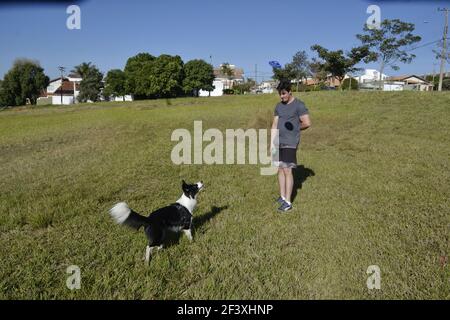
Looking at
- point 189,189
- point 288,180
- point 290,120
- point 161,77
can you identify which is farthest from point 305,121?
point 161,77

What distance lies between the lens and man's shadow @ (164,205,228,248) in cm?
406

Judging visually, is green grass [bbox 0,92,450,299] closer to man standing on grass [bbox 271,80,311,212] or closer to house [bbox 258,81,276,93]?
man standing on grass [bbox 271,80,311,212]

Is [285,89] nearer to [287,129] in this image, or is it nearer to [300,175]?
[287,129]

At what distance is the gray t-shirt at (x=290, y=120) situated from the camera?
193 inches

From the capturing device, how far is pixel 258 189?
6.41 m

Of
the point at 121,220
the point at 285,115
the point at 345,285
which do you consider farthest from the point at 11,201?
the point at 345,285

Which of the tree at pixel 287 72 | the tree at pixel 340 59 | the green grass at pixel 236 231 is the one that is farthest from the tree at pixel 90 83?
the green grass at pixel 236 231

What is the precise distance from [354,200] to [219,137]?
883 centimetres

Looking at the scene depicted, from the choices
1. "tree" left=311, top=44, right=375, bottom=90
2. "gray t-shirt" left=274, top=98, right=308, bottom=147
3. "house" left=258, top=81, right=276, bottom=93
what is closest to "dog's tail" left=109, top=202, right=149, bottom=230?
"gray t-shirt" left=274, top=98, right=308, bottom=147

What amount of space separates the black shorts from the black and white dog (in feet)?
5.48

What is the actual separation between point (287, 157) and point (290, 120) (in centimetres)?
62

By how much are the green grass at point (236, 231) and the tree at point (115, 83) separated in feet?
220
